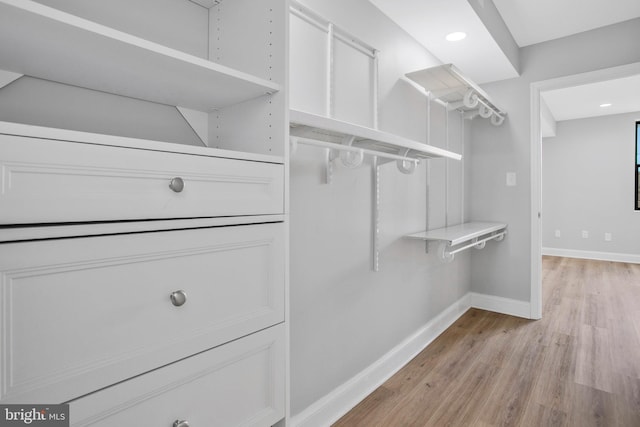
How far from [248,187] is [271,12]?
0.48 meters

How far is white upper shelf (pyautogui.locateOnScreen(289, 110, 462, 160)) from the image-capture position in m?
1.02

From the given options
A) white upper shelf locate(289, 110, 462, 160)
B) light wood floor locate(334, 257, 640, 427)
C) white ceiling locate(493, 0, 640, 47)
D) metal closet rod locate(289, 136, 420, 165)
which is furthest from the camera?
white ceiling locate(493, 0, 640, 47)

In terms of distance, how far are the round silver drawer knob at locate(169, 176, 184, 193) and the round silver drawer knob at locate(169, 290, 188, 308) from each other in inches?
8.1

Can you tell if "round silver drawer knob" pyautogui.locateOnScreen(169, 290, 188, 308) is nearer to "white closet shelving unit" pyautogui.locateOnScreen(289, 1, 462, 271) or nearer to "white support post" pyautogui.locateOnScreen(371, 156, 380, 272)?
"white closet shelving unit" pyautogui.locateOnScreen(289, 1, 462, 271)

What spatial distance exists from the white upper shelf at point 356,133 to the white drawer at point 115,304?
1.25ft

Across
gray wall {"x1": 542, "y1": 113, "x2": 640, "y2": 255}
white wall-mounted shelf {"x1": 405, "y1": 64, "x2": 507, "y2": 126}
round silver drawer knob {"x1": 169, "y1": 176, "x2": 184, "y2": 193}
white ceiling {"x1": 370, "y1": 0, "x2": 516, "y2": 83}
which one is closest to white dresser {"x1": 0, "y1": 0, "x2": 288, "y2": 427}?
round silver drawer knob {"x1": 169, "y1": 176, "x2": 184, "y2": 193}

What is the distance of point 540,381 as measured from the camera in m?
2.01

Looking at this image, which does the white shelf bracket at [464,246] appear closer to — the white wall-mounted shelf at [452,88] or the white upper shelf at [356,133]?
the white upper shelf at [356,133]

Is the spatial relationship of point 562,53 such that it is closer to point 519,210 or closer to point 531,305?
point 519,210

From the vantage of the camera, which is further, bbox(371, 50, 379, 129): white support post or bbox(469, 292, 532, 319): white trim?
bbox(469, 292, 532, 319): white trim

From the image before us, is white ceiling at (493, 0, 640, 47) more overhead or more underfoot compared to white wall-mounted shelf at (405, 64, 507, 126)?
more overhead

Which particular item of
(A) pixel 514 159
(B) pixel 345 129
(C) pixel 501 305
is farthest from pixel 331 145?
(C) pixel 501 305

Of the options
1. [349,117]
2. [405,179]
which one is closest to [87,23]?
[349,117]

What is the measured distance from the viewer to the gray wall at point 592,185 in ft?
17.6
